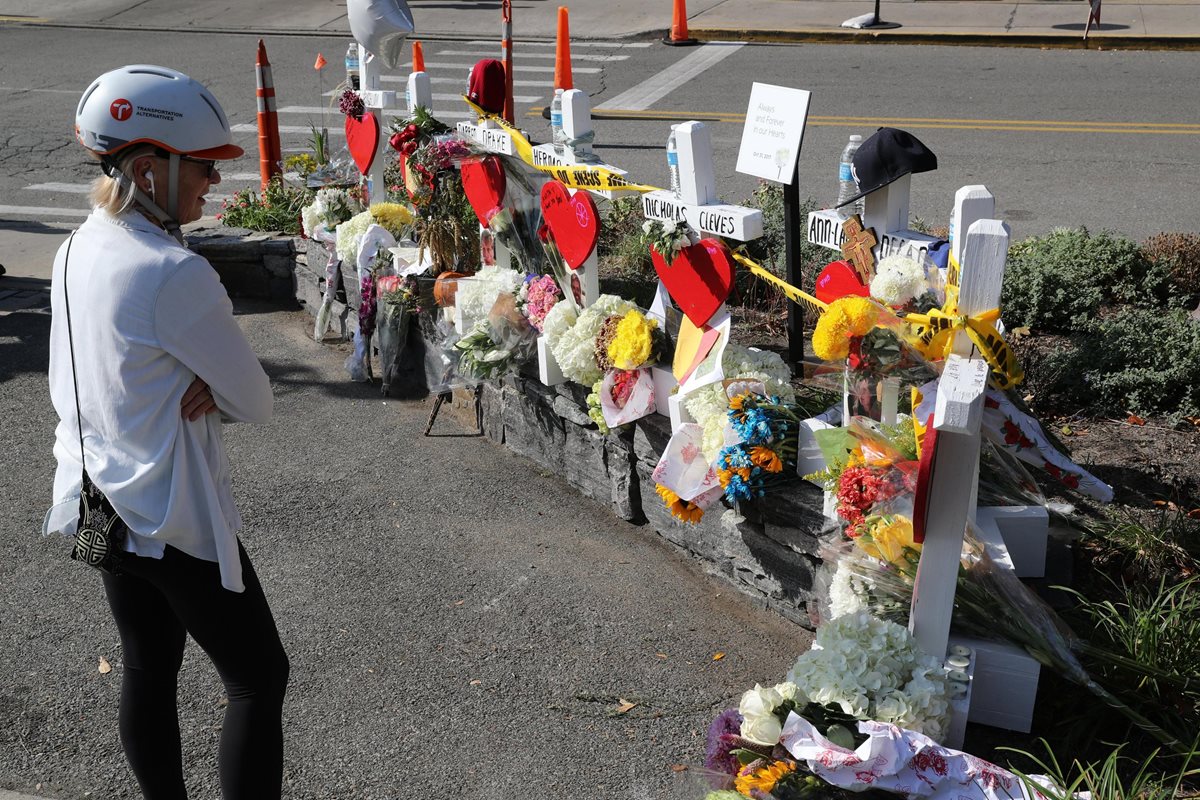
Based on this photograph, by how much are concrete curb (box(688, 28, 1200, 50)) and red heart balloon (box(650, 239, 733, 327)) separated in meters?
11.7

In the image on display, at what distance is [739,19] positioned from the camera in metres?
16.2

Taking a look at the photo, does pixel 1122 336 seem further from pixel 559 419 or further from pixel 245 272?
pixel 245 272

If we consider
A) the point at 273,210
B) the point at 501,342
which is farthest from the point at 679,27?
the point at 501,342

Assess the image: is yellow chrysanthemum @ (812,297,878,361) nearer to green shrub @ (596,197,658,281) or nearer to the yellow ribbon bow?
the yellow ribbon bow

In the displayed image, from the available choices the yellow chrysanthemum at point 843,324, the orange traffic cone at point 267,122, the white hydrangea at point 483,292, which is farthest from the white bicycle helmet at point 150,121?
the orange traffic cone at point 267,122

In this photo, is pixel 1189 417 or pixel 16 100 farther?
pixel 16 100

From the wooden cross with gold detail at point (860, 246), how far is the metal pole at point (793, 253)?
0.89ft

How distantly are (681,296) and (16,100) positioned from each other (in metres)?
12.0

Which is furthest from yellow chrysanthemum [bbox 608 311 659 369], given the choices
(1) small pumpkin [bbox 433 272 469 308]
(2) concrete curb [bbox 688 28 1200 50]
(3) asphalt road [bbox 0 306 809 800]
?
(2) concrete curb [bbox 688 28 1200 50]

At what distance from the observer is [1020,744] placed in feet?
10.3

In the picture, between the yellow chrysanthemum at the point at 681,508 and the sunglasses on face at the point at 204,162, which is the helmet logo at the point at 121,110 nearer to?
the sunglasses on face at the point at 204,162

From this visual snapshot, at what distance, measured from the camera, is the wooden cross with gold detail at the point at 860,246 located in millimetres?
3830

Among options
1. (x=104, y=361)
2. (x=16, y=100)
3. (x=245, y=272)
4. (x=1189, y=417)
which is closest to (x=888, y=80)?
(x=245, y=272)

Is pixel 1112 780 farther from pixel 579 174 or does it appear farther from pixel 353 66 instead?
pixel 353 66
